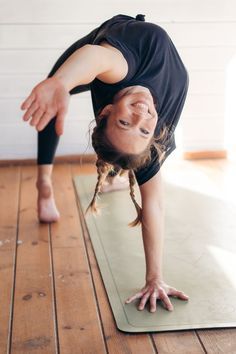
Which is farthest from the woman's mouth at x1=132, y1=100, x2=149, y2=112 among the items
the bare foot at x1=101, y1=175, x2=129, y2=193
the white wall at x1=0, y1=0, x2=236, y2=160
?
the white wall at x1=0, y1=0, x2=236, y2=160

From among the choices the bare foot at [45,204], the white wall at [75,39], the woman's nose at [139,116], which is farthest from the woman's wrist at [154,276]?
the white wall at [75,39]

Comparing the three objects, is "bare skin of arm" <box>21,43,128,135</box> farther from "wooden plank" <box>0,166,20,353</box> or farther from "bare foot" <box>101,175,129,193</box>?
"bare foot" <box>101,175,129,193</box>

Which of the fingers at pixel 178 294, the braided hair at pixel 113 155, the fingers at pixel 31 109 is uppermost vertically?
the fingers at pixel 31 109

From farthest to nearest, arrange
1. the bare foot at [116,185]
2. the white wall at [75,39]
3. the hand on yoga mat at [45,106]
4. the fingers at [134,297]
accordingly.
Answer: the white wall at [75,39], the bare foot at [116,185], the fingers at [134,297], the hand on yoga mat at [45,106]

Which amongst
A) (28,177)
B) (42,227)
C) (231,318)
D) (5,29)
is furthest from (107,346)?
(5,29)

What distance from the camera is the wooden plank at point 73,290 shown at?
1.85m

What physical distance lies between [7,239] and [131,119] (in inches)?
41.3

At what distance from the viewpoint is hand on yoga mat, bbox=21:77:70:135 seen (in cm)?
131

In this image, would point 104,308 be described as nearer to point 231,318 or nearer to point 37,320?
point 37,320

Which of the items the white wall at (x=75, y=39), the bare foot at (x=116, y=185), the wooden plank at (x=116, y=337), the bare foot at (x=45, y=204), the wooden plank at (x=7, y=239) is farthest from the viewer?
the white wall at (x=75, y=39)

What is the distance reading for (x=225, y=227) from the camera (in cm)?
270

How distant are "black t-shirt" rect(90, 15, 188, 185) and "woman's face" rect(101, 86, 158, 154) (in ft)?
0.11

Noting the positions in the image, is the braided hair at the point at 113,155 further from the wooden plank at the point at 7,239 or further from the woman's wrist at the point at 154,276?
the wooden plank at the point at 7,239

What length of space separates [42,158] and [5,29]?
1.07 meters
